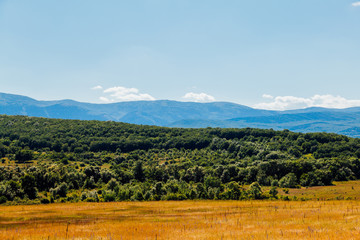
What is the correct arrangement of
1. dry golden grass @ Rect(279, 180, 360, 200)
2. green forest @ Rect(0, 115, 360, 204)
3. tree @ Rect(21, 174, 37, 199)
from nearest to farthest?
dry golden grass @ Rect(279, 180, 360, 200) → green forest @ Rect(0, 115, 360, 204) → tree @ Rect(21, 174, 37, 199)

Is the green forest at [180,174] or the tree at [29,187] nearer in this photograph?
the green forest at [180,174]

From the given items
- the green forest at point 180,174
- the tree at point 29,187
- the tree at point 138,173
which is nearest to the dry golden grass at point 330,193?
the green forest at point 180,174

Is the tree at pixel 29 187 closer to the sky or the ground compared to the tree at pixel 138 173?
closer to the sky

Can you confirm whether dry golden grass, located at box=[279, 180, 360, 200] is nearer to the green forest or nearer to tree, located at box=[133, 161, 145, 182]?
the green forest

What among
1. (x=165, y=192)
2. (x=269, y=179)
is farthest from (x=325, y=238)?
(x=269, y=179)

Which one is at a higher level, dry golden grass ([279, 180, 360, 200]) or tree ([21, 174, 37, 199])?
tree ([21, 174, 37, 199])

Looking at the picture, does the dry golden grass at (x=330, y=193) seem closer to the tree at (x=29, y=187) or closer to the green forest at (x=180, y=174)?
the green forest at (x=180, y=174)

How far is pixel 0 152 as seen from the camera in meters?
185

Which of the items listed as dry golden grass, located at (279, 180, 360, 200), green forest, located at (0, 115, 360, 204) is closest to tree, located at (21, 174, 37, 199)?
green forest, located at (0, 115, 360, 204)

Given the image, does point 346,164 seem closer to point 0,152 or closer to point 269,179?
point 269,179

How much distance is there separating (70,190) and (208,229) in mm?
88620

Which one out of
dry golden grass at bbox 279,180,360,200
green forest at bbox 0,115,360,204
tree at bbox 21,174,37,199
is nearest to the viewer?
dry golden grass at bbox 279,180,360,200

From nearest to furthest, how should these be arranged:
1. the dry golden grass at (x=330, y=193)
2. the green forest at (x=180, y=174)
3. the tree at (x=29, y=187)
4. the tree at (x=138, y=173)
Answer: the dry golden grass at (x=330, y=193)
the green forest at (x=180, y=174)
the tree at (x=29, y=187)
the tree at (x=138, y=173)

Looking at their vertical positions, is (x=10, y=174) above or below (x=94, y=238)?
below
